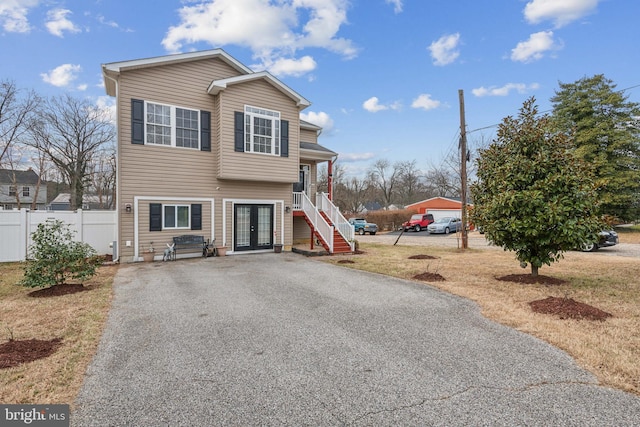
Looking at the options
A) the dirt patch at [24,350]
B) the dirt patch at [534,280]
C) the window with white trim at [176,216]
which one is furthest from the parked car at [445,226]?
the dirt patch at [24,350]

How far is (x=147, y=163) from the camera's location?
1177cm

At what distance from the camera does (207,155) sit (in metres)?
12.9

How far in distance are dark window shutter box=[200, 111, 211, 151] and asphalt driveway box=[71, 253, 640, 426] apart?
7.66m

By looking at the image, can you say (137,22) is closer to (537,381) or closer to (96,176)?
(537,381)

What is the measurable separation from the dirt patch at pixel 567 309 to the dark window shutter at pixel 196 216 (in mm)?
10942

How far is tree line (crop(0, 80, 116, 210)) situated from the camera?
24359mm

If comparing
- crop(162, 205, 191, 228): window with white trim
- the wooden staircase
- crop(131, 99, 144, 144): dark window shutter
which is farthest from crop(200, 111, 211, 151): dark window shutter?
the wooden staircase

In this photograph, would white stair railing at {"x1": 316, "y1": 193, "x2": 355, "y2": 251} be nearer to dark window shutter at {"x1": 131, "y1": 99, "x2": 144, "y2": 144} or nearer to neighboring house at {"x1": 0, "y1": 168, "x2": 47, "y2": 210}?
dark window shutter at {"x1": 131, "y1": 99, "x2": 144, "y2": 144}

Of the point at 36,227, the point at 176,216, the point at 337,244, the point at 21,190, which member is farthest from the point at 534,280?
the point at 21,190

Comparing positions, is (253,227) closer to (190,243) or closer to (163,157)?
(190,243)

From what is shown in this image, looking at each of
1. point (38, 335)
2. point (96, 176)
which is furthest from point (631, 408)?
point (96, 176)

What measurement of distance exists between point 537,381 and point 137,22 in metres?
16.2

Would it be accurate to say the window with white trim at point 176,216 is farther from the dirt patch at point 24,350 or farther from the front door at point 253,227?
the dirt patch at point 24,350

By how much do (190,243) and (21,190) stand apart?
4429 cm
